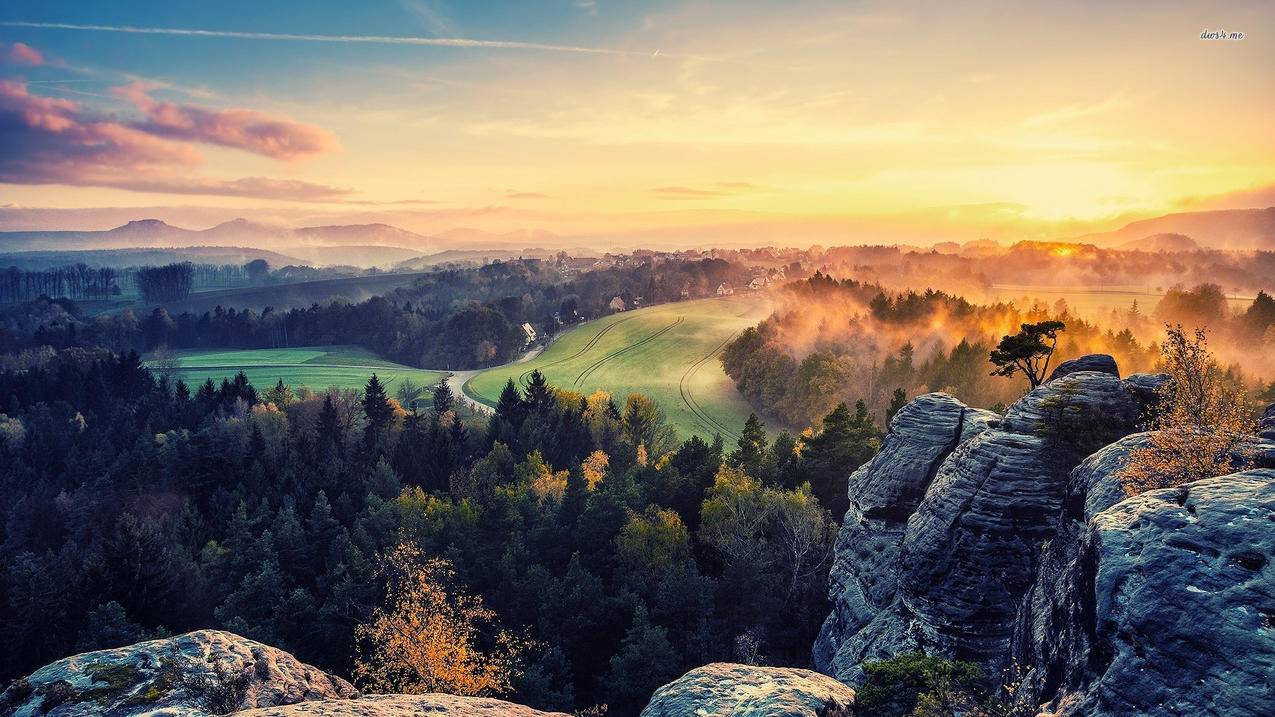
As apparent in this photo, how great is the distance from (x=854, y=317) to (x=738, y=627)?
354 feet

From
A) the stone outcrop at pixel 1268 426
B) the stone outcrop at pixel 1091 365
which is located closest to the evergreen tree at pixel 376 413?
the stone outcrop at pixel 1091 365

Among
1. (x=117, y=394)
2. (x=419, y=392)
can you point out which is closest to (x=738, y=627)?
(x=419, y=392)

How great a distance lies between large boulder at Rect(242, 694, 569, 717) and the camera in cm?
1795

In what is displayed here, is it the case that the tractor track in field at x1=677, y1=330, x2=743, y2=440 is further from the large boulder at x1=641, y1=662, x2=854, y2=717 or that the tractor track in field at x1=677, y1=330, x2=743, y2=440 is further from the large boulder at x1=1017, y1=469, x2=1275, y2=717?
the large boulder at x1=1017, y1=469, x2=1275, y2=717

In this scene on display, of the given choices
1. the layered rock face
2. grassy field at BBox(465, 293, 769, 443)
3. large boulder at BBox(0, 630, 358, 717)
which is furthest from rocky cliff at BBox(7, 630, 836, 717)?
grassy field at BBox(465, 293, 769, 443)

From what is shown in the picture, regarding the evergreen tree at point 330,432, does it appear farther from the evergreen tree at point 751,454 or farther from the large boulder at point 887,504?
the large boulder at point 887,504

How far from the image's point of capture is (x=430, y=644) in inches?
1545

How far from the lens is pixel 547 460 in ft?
294

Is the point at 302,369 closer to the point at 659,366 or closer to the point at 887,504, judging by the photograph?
the point at 659,366

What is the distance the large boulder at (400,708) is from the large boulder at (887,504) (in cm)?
2023

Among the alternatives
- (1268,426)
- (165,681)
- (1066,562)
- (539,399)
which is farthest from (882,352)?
(165,681)

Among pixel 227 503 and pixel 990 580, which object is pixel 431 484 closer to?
pixel 227 503

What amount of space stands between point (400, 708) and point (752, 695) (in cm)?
1119

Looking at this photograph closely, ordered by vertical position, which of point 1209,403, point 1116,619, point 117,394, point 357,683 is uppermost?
point 1209,403
